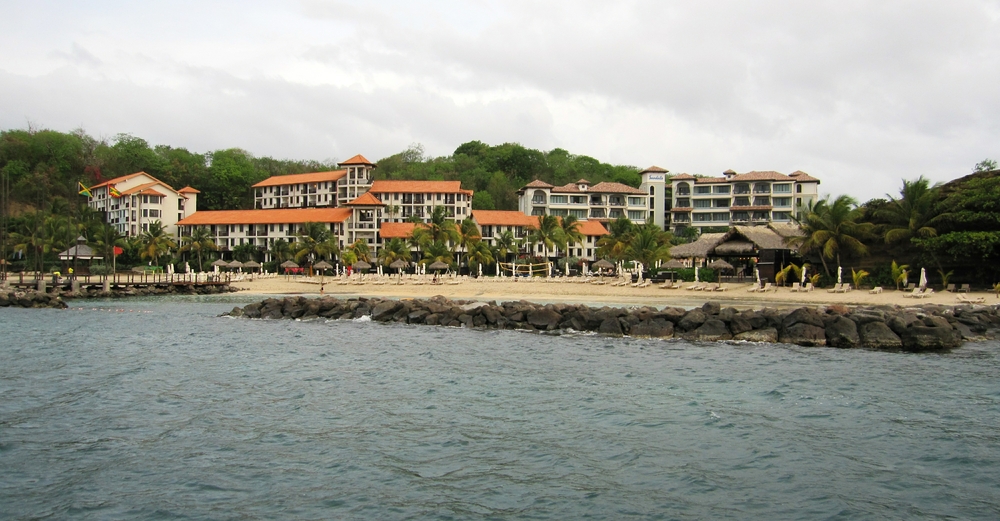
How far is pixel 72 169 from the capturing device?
97375 mm

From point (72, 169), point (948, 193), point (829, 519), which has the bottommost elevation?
point (829, 519)

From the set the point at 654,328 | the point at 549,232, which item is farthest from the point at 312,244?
the point at 654,328

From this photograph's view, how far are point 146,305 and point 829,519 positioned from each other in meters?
42.0

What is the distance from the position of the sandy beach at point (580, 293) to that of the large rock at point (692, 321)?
894cm

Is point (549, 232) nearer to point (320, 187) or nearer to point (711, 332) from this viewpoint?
point (320, 187)

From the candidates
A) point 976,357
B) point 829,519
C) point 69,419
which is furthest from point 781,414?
point 69,419

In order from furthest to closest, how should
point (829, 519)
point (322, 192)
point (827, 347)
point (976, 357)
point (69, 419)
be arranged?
point (322, 192)
point (827, 347)
point (976, 357)
point (69, 419)
point (829, 519)

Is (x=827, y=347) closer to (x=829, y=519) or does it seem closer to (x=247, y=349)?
(x=829, y=519)

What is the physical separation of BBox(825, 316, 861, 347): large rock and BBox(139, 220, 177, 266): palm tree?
6942cm

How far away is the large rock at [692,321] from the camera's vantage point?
25547 millimetres

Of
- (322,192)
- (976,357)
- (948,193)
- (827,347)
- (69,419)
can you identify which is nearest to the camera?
(69,419)

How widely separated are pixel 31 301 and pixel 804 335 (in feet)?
133

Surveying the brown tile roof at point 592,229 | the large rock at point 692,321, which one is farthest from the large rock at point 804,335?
the brown tile roof at point 592,229

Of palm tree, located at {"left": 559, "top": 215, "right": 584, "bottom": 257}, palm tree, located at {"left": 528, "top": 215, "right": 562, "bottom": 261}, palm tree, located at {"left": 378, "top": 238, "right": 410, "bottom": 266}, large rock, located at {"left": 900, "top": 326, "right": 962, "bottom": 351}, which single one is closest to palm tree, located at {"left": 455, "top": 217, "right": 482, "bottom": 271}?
palm tree, located at {"left": 378, "top": 238, "right": 410, "bottom": 266}
